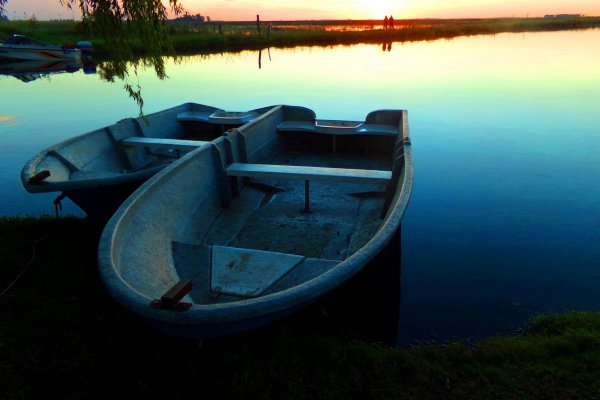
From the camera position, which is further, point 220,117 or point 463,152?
point 463,152

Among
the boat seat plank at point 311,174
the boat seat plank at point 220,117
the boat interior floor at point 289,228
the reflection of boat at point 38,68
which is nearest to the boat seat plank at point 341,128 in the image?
the boat seat plank at point 220,117

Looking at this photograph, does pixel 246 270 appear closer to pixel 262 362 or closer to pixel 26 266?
pixel 262 362

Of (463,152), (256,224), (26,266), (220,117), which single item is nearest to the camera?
(26,266)

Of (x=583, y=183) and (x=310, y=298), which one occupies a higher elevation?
(x=310, y=298)

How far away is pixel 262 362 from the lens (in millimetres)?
3473

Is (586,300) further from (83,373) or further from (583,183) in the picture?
(83,373)

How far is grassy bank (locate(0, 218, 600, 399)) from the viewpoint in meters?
3.20

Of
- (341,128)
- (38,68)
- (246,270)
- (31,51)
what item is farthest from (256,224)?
(38,68)

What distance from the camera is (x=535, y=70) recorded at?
901 inches

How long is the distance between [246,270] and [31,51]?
27.9m

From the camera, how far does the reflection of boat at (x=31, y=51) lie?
77.3 feet

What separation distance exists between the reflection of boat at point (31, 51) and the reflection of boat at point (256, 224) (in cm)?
2335

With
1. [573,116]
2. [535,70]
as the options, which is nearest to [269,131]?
[573,116]

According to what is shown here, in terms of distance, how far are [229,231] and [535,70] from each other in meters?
24.7
